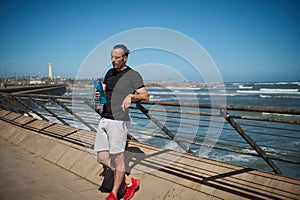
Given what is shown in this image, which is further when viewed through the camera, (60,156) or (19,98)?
(19,98)

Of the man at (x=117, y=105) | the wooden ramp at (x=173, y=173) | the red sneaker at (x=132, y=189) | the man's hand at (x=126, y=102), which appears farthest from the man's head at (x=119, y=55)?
the wooden ramp at (x=173, y=173)

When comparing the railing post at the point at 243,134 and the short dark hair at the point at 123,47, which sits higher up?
the short dark hair at the point at 123,47

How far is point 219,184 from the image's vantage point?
2.74 m

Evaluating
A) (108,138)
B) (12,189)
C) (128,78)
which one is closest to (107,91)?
(128,78)

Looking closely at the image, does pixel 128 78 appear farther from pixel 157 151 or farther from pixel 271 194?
pixel 271 194

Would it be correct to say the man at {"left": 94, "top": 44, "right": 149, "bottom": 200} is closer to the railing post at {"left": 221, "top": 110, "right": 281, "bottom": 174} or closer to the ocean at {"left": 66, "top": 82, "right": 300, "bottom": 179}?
the ocean at {"left": 66, "top": 82, "right": 300, "bottom": 179}

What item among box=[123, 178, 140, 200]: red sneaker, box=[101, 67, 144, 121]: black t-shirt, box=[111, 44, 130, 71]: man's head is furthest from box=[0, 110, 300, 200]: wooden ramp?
box=[111, 44, 130, 71]: man's head

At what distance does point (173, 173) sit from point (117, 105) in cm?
114

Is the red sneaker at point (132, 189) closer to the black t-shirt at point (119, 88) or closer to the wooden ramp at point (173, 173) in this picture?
the wooden ramp at point (173, 173)

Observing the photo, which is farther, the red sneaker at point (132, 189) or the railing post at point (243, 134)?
the red sneaker at point (132, 189)

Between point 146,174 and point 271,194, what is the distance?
4.78 feet

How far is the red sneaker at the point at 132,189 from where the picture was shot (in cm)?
289

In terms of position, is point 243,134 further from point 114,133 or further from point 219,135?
point 219,135

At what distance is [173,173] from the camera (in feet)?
10.2
